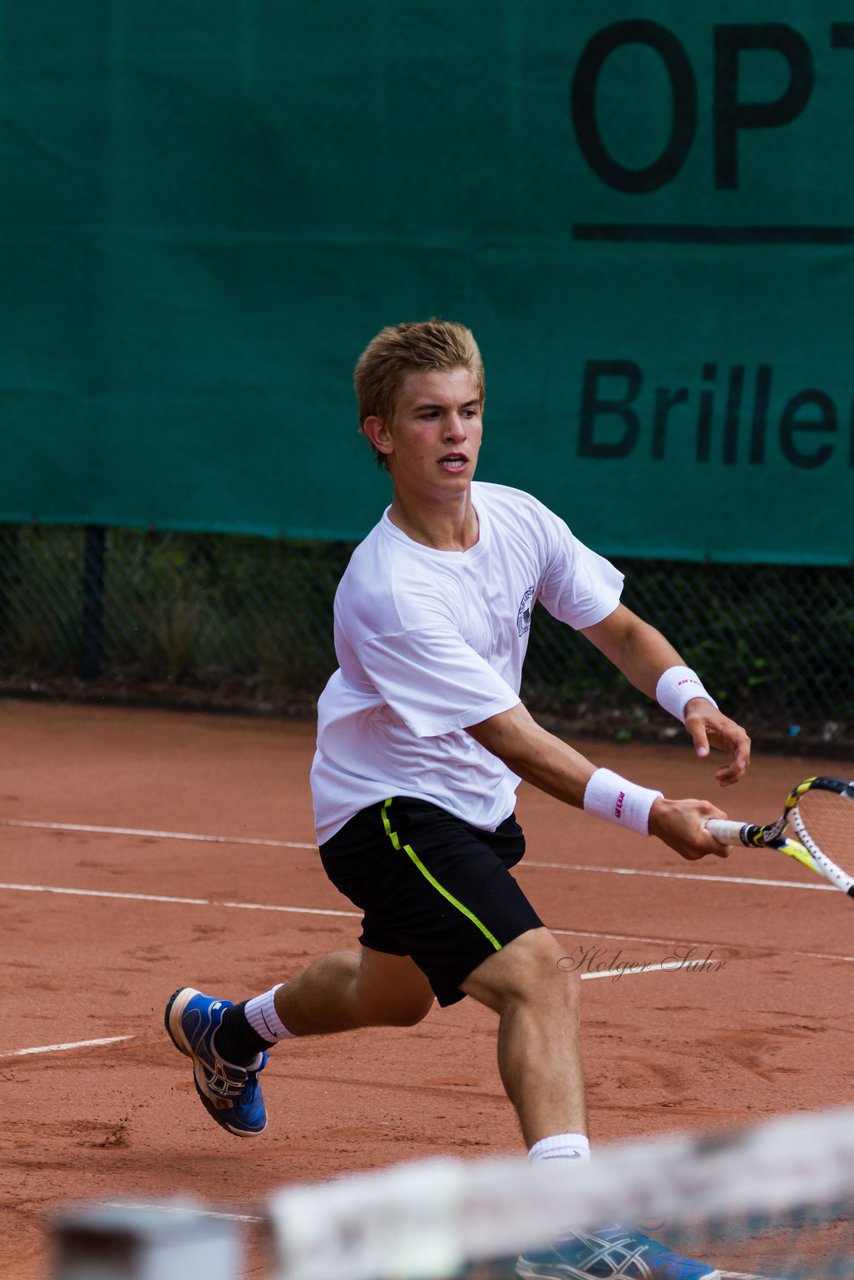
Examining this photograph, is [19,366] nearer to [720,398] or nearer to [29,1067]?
[720,398]

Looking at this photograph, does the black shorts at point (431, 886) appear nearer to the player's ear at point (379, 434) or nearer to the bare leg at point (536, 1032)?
the bare leg at point (536, 1032)

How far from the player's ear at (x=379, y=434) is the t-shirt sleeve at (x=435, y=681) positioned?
41 cm

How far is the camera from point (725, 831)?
3137 mm

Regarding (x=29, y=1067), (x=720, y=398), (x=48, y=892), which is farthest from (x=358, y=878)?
(x=720, y=398)

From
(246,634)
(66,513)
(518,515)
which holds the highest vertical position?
(518,515)

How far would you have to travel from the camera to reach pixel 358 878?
143 inches

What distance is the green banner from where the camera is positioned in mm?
9375

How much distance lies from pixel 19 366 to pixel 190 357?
1021mm

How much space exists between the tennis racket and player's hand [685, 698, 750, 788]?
0.59 ft

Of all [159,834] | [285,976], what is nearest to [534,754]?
[285,976]

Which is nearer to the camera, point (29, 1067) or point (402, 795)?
point (402, 795)

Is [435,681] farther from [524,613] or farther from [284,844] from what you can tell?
[284,844]

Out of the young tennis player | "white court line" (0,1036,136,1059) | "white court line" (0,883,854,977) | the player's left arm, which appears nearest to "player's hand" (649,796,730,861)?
the young tennis player

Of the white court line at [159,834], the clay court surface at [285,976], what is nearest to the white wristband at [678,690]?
the clay court surface at [285,976]
